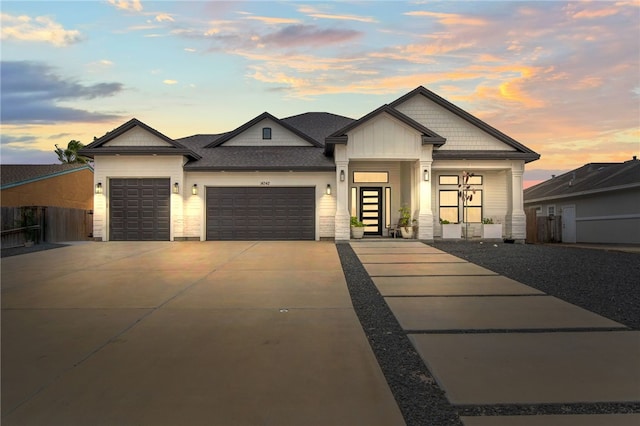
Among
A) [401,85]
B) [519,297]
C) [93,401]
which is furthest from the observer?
[401,85]

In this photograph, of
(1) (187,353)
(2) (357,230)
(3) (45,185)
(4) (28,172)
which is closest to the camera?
(1) (187,353)

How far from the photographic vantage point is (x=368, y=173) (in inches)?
733

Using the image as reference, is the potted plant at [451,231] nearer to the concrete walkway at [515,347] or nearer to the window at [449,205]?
the window at [449,205]

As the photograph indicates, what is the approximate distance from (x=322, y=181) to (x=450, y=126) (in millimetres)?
6130

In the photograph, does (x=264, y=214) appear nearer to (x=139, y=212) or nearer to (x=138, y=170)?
(x=139, y=212)

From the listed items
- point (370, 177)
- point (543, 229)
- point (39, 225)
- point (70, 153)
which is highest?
point (70, 153)

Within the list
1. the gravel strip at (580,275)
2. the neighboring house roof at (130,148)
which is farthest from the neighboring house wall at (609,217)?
the neighboring house roof at (130,148)

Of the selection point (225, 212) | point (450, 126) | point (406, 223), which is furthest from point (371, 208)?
point (225, 212)

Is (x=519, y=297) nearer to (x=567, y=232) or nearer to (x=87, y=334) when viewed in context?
(x=87, y=334)

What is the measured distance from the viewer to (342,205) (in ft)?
54.5

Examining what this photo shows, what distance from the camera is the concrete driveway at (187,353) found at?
10.0 feet

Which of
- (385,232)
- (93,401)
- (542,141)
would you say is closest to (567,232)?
(542,141)

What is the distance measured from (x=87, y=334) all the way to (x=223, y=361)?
202 cm

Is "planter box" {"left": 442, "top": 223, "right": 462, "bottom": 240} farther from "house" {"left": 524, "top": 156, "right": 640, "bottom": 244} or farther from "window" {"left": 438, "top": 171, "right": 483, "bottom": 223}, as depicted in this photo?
"house" {"left": 524, "top": 156, "right": 640, "bottom": 244}
